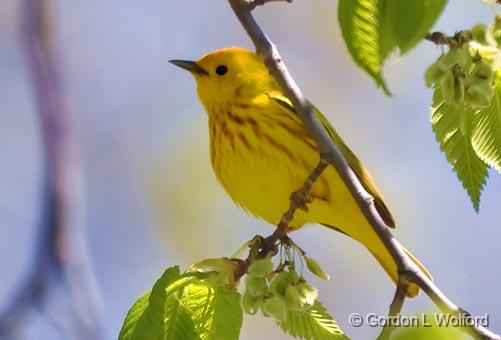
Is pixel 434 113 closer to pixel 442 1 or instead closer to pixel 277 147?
pixel 442 1

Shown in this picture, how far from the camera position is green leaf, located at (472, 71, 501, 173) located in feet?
6.95

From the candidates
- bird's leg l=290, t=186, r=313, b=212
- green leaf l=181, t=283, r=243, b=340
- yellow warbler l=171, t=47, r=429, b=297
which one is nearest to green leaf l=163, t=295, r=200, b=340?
green leaf l=181, t=283, r=243, b=340

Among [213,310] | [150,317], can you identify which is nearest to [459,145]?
[213,310]

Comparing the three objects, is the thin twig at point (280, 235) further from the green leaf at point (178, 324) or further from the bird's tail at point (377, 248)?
the bird's tail at point (377, 248)

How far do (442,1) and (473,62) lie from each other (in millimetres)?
671

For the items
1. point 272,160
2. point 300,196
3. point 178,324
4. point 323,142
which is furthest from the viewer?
point 272,160

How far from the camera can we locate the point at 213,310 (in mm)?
2188

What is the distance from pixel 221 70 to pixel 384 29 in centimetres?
305

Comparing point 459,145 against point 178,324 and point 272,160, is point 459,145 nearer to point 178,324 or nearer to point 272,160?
point 178,324

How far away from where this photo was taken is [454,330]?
1.80 meters

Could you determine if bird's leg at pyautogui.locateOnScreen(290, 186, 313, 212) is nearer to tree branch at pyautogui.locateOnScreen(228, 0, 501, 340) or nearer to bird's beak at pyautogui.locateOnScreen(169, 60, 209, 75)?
tree branch at pyautogui.locateOnScreen(228, 0, 501, 340)

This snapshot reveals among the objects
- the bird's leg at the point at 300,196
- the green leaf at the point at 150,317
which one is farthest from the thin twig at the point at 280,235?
the green leaf at the point at 150,317

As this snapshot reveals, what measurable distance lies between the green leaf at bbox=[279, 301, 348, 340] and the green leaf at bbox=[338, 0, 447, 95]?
1149mm

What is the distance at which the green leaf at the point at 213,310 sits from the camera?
2.14m
